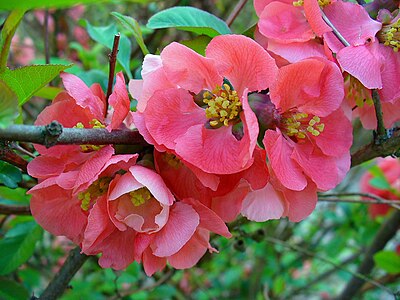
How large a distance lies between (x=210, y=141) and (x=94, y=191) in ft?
0.52

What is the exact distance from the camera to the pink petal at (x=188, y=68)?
1.86 feet

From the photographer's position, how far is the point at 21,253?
866 millimetres

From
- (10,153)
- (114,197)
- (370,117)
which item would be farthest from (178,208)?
(370,117)

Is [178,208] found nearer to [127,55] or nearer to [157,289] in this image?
[127,55]

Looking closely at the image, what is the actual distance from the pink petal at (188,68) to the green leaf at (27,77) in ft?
0.40

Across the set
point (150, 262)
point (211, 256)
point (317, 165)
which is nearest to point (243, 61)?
point (317, 165)

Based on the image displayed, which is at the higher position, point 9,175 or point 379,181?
point 9,175

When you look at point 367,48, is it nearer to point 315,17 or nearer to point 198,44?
point 315,17

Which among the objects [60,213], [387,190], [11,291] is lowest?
[387,190]

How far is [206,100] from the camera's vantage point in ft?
1.94

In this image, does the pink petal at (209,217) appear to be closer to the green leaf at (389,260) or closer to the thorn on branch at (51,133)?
the thorn on branch at (51,133)

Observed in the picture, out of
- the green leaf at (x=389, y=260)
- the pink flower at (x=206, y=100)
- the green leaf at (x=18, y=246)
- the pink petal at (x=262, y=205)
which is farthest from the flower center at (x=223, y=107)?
the green leaf at (x=389, y=260)

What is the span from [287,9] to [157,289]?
900 mm

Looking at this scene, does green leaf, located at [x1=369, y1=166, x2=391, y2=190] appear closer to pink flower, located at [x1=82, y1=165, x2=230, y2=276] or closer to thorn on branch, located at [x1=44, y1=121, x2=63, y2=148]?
pink flower, located at [x1=82, y1=165, x2=230, y2=276]
